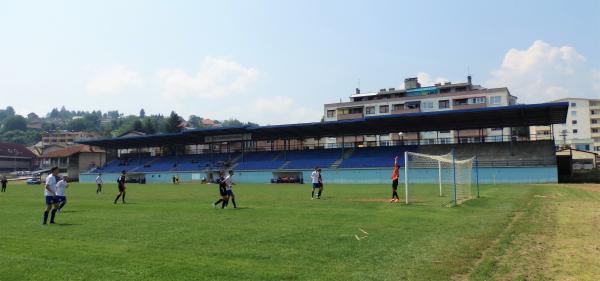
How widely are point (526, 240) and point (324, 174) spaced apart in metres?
55.1

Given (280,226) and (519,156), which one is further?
(519,156)

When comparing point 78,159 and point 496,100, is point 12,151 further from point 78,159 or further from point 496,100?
point 496,100

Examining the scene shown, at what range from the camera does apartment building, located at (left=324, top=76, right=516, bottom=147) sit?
9738 cm

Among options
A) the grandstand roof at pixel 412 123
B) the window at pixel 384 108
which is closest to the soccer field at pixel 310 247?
the grandstand roof at pixel 412 123

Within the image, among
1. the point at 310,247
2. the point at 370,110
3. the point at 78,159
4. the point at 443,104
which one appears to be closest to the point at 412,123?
the point at 443,104

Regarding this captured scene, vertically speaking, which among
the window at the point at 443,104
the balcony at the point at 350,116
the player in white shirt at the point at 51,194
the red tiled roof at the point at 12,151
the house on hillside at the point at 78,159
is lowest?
the player in white shirt at the point at 51,194

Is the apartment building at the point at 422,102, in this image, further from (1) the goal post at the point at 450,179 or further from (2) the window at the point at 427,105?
(1) the goal post at the point at 450,179

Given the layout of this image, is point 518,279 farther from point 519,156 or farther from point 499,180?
point 519,156

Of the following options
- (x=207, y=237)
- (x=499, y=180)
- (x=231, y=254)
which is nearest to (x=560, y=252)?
(x=231, y=254)

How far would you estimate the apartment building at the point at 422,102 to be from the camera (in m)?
97.4

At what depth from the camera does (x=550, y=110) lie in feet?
176

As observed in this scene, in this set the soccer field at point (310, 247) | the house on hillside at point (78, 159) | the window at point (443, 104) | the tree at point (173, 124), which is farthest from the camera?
the tree at point (173, 124)

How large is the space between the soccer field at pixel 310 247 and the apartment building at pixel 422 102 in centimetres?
7634

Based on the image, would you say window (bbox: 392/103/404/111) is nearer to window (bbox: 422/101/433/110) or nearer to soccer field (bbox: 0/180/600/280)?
window (bbox: 422/101/433/110)
